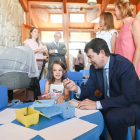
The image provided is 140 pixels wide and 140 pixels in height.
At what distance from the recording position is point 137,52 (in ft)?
4.83

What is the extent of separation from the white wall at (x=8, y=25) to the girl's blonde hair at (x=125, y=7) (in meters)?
2.78

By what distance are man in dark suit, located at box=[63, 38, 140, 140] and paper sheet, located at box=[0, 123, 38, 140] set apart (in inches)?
16.2

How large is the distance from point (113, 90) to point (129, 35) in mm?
699

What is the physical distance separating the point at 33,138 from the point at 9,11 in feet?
13.7

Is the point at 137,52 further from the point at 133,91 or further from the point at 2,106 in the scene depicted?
the point at 2,106

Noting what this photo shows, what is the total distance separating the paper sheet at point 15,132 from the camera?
1.86ft

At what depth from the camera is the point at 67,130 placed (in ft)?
Result: 2.05

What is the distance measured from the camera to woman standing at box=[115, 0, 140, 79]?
148 cm

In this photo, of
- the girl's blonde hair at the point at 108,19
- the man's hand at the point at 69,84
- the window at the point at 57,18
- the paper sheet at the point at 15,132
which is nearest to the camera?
the paper sheet at the point at 15,132

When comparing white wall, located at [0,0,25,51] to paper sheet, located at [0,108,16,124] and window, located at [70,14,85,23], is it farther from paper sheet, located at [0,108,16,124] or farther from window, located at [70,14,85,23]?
paper sheet, located at [0,108,16,124]

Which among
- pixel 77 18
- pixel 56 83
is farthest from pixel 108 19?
pixel 77 18

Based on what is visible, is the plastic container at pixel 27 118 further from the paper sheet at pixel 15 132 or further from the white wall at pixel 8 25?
the white wall at pixel 8 25

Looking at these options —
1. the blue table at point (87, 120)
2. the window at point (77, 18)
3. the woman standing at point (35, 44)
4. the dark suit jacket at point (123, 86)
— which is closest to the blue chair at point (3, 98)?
the blue table at point (87, 120)

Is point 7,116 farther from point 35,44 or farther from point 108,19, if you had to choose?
point 35,44
